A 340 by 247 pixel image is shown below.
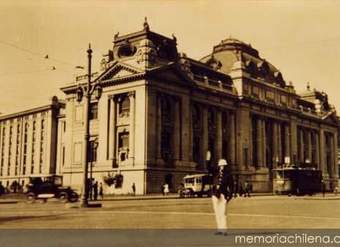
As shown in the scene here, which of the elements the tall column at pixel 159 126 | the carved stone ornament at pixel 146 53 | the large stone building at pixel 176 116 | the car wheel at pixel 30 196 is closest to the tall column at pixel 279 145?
the large stone building at pixel 176 116

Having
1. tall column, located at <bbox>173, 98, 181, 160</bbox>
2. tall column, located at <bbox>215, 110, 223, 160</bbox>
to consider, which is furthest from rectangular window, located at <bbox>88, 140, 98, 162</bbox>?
tall column, located at <bbox>215, 110, 223, 160</bbox>

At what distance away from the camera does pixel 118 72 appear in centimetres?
4441

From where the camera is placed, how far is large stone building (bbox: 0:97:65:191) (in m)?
58.6

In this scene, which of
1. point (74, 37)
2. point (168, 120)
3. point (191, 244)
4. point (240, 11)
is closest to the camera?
point (191, 244)

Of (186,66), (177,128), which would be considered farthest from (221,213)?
(186,66)

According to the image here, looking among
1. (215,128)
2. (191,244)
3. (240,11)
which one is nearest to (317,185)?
(215,128)

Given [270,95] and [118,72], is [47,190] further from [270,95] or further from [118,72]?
[270,95]

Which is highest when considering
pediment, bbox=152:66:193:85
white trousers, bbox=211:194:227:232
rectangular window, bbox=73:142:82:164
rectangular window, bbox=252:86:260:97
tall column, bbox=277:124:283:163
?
rectangular window, bbox=252:86:260:97

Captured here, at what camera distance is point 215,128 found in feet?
168

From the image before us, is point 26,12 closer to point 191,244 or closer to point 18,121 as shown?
point 191,244

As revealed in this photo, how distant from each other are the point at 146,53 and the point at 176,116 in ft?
20.7

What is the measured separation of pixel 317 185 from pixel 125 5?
107ft

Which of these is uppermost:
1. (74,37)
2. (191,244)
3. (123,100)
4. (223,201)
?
(123,100)

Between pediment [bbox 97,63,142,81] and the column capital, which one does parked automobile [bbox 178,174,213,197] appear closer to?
the column capital
